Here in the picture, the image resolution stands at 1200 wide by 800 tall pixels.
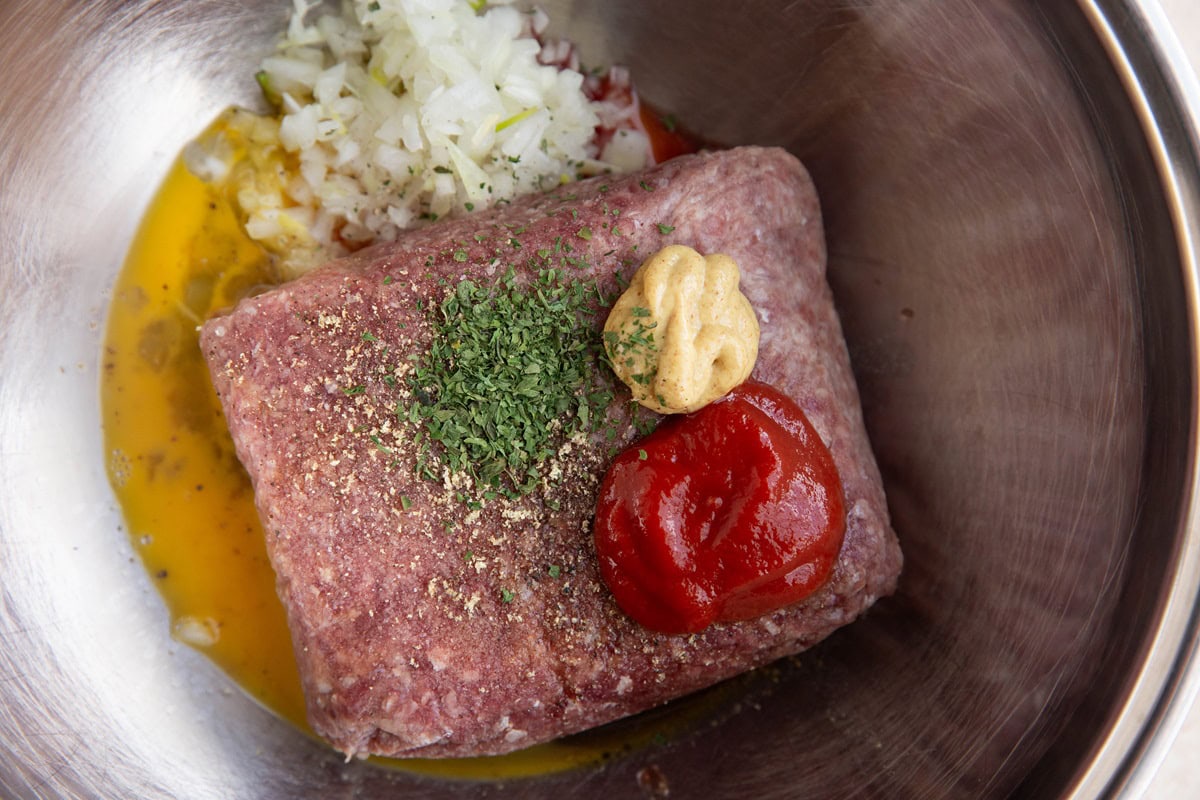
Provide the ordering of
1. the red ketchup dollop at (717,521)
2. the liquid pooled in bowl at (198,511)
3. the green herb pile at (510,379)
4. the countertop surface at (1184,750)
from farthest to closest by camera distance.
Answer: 1. the liquid pooled in bowl at (198,511)
2. the countertop surface at (1184,750)
3. the green herb pile at (510,379)
4. the red ketchup dollop at (717,521)

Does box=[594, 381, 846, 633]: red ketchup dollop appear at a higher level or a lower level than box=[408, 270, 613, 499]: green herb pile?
lower

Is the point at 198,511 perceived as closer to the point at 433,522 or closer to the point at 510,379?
the point at 433,522

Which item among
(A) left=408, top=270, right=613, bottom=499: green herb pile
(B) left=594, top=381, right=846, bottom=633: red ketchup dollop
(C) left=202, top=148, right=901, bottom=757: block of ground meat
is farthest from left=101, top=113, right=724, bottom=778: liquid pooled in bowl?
(A) left=408, top=270, right=613, bottom=499: green herb pile

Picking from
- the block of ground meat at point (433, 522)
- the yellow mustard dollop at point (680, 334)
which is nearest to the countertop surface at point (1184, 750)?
the block of ground meat at point (433, 522)

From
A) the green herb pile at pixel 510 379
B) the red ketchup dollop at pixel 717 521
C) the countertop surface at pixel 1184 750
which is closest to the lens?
the red ketchup dollop at pixel 717 521

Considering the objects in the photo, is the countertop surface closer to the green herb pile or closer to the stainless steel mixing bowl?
the stainless steel mixing bowl

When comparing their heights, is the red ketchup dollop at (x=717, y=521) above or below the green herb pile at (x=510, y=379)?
below

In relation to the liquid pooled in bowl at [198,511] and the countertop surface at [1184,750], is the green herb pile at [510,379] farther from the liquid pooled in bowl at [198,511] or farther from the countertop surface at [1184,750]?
the countertop surface at [1184,750]

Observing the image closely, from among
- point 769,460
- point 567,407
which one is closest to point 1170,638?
point 769,460
